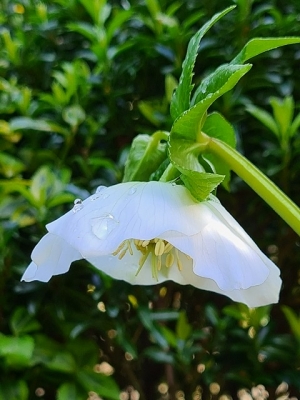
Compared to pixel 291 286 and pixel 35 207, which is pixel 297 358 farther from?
pixel 35 207

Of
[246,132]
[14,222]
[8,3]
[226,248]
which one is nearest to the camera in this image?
[226,248]

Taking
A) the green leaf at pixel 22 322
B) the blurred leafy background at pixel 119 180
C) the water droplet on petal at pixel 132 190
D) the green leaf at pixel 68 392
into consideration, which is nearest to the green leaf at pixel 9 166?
the blurred leafy background at pixel 119 180

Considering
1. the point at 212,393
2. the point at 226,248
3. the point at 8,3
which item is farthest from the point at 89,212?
the point at 8,3

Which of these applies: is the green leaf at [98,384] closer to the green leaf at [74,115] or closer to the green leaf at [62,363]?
the green leaf at [62,363]

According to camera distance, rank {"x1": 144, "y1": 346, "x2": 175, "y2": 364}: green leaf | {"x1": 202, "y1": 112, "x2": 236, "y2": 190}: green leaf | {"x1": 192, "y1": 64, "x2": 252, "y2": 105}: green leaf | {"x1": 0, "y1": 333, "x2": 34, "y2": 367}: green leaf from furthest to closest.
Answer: {"x1": 144, "y1": 346, "x2": 175, "y2": 364}: green leaf < {"x1": 0, "y1": 333, "x2": 34, "y2": 367}: green leaf < {"x1": 202, "y1": 112, "x2": 236, "y2": 190}: green leaf < {"x1": 192, "y1": 64, "x2": 252, "y2": 105}: green leaf

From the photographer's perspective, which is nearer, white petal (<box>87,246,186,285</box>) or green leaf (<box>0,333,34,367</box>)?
white petal (<box>87,246,186,285</box>)

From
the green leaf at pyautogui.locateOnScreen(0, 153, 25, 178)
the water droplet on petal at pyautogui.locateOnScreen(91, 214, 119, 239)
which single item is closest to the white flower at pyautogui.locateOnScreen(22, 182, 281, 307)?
the water droplet on petal at pyautogui.locateOnScreen(91, 214, 119, 239)

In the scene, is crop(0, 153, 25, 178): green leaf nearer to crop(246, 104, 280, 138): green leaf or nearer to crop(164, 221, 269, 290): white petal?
crop(246, 104, 280, 138): green leaf
